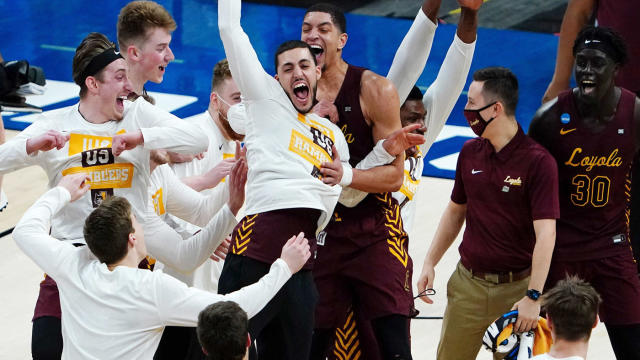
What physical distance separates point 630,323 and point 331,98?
212 centimetres

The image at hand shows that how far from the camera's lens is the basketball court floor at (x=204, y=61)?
28.1 feet

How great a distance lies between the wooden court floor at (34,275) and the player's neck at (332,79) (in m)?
2.22

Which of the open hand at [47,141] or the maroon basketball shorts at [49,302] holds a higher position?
the open hand at [47,141]

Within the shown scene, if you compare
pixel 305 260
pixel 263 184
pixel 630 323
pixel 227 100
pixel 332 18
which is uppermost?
pixel 332 18

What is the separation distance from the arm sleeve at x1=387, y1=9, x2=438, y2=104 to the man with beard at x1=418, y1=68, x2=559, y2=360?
45 centimetres

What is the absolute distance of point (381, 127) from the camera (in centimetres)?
583

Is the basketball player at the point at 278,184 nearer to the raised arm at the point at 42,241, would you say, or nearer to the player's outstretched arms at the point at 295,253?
the player's outstretched arms at the point at 295,253

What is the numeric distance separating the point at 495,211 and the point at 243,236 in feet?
4.87

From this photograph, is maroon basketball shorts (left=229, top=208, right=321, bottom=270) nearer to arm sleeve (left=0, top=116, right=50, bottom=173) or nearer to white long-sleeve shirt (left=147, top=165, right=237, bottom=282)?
white long-sleeve shirt (left=147, top=165, right=237, bottom=282)

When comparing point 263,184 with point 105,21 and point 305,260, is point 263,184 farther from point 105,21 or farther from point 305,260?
point 105,21

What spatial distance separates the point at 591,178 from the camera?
5805 mm

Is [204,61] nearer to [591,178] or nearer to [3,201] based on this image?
[3,201]

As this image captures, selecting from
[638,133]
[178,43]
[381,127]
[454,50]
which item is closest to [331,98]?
[381,127]

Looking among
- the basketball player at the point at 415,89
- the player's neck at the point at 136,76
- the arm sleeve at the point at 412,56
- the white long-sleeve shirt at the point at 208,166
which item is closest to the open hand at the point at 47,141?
the player's neck at the point at 136,76
